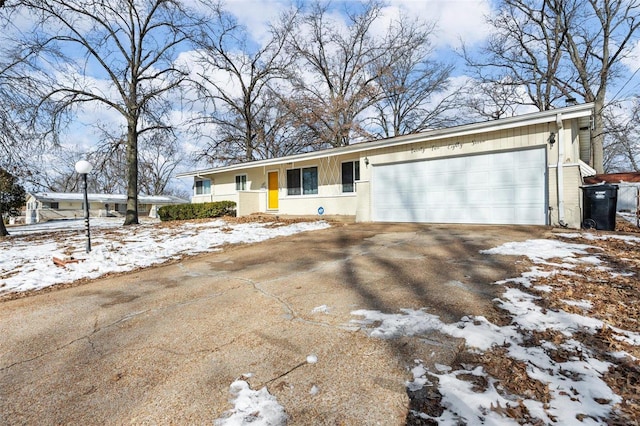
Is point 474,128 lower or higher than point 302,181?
higher

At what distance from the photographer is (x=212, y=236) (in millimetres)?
8773

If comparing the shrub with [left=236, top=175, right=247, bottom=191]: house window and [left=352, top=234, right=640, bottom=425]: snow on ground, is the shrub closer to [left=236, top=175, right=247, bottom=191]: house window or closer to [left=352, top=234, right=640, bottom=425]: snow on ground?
[left=236, top=175, right=247, bottom=191]: house window

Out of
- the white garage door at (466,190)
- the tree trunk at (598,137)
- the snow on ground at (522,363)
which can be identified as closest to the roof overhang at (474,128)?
the white garage door at (466,190)

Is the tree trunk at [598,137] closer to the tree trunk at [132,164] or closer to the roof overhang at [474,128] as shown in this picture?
the roof overhang at [474,128]

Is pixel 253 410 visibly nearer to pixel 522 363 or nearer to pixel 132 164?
pixel 522 363

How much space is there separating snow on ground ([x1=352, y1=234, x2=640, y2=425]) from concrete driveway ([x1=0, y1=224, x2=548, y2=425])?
145 millimetres

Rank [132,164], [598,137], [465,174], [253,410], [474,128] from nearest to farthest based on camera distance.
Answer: [253,410] < [474,128] < [465,174] < [132,164] < [598,137]

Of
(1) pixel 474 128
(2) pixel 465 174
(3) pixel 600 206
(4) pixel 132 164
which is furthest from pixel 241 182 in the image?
(3) pixel 600 206

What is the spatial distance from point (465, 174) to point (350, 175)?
434 cm

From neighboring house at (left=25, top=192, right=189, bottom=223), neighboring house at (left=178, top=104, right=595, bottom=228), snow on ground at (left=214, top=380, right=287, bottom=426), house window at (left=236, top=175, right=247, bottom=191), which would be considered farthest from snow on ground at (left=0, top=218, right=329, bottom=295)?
neighboring house at (left=25, top=192, right=189, bottom=223)

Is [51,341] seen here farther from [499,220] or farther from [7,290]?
[499,220]

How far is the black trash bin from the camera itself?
724 centimetres

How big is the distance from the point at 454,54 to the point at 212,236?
19.3 m

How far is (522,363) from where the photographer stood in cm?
210
